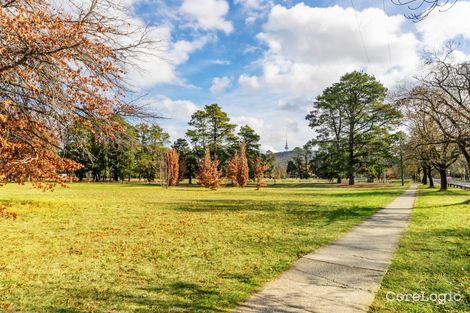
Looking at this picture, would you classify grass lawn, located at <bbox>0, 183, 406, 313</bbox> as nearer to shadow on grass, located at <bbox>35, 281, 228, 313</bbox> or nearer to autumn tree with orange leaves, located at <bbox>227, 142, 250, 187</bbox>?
shadow on grass, located at <bbox>35, 281, 228, 313</bbox>

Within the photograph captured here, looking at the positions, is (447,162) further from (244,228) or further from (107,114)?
(107,114)

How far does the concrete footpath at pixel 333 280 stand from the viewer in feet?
14.0

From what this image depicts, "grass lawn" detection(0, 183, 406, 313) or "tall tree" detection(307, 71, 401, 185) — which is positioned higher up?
"tall tree" detection(307, 71, 401, 185)

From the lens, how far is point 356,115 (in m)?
45.9

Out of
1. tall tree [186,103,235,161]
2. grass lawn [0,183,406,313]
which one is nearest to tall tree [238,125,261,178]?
tall tree [186,103,235,161]

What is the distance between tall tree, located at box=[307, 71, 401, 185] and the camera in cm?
4503

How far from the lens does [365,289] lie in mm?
4809

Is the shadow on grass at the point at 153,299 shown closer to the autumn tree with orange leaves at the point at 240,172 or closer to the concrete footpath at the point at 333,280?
the concrete footpath at the point at 333,280

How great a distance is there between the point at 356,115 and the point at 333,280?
1746 inches

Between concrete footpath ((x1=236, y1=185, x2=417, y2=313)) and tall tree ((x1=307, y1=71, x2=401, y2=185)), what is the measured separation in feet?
128

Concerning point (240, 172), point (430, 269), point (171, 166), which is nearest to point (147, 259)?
point (430, 269)

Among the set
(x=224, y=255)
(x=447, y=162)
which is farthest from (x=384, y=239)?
(x=447, y=162)

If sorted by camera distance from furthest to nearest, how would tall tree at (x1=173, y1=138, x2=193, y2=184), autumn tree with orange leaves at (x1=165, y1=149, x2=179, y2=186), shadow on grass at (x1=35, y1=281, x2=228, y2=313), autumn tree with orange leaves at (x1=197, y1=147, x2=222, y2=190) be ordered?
1. tall tree at (x1=173, y1=138, x2=193, y2=184)
2. autumn tree with orange leaves at (x1=165, y1=149, x2=179, y2=186)
3. autumn tree with orange leaves at (x1=197, y1=147, x2=222, y2=190)
4. shadow on grass at (x1=35, y1=281, x2=228, y2=313)

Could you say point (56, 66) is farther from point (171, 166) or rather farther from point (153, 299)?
point (171, 166)
